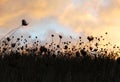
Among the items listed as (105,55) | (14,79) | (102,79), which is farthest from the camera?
(105,55)

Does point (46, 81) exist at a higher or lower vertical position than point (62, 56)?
lower

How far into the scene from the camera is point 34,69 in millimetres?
7750

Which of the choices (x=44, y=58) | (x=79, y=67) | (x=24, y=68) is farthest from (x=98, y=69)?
(x=24, y=68)

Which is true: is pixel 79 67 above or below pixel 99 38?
below

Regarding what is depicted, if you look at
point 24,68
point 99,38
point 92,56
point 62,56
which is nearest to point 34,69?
point 24,68

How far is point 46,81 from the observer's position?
642 centimetres

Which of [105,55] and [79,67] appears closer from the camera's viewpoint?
[79,67]

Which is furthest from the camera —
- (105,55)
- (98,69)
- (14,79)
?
(105,55)

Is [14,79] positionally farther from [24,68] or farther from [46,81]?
[24,68]

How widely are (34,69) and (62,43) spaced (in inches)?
157

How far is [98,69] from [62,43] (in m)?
2.73

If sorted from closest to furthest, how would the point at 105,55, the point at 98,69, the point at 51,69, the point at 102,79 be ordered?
1. the point at 102,79
2. the point at 51,69
3. the point at 98,69
4. the point at 105,55

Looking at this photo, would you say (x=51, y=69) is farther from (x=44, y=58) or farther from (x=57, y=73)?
(x=44, y=58)

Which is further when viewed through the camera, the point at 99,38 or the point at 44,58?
the point at 99,38
